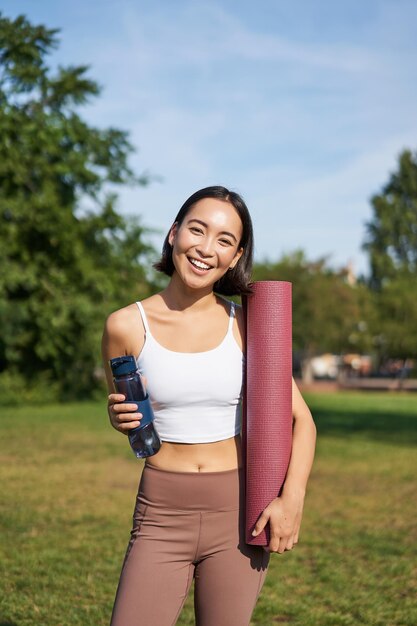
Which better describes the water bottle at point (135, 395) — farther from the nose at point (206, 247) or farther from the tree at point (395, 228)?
the tree at point (395, 228)

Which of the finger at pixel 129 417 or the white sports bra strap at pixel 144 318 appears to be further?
the white sports bra strap at pixel 144 318

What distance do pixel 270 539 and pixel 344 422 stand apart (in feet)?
64.6

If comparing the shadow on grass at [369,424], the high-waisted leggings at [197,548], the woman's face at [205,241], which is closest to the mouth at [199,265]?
the woman's face at [205,241]

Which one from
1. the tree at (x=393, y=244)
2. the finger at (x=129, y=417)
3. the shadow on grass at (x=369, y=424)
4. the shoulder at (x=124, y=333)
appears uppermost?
the tree at (x=393, y=244)

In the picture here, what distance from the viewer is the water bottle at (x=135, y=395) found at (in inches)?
99.3

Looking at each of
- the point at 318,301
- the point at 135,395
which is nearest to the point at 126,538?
the point at 135,395

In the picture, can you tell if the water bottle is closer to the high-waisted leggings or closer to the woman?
the woman

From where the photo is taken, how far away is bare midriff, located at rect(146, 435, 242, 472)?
8.78 feet

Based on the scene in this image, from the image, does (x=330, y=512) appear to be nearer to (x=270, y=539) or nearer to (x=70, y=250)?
(x=270, y=539)

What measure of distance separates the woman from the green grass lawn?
274 cm

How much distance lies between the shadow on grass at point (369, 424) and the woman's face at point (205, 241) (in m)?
14.7

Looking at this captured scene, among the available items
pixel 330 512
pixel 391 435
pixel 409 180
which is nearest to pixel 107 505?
pixel 330 512

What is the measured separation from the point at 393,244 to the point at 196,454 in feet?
208

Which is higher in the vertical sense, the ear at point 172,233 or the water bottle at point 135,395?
the ear at point 172,233
